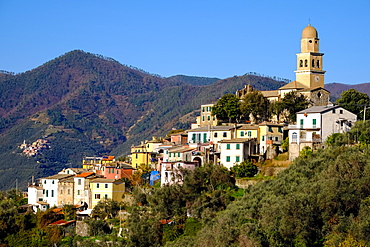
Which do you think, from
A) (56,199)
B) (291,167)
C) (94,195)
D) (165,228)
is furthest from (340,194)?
(56,199)

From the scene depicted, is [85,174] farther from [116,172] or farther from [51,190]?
[51,190]

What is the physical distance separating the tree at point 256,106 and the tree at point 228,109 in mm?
852

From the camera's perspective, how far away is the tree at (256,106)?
71375 mm

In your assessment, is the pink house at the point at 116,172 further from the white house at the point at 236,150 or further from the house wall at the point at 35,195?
the white house at the point at 236,150

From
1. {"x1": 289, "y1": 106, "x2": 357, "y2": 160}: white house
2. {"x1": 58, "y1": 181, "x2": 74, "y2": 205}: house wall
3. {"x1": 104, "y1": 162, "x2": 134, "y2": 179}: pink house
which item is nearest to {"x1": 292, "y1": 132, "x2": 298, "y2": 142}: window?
{"x1": 289, "y1": 106, "x2": 357, "y2": 160}: white house

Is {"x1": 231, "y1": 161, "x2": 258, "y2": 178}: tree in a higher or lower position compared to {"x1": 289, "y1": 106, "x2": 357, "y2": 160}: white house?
lower

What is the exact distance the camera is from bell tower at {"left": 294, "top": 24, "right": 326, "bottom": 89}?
237ft

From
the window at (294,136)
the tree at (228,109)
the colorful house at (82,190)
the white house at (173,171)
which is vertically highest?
the tree at (228,109)

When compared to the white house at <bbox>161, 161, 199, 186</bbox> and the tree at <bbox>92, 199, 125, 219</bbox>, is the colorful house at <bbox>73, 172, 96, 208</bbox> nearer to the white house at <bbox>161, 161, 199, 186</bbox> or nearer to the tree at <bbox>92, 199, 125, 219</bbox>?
the tree at <bbox>92, 199, 125, 219</bbox>

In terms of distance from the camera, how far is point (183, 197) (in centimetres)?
5800

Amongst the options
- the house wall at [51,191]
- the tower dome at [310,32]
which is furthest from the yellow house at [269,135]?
the house wall at [51,191]

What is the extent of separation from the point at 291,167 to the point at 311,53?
20.3 m

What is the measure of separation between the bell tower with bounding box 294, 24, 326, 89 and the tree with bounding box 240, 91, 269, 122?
4.20 m

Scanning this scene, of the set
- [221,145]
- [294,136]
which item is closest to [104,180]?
[221,145]
